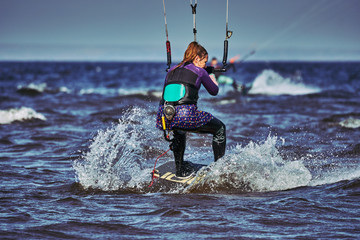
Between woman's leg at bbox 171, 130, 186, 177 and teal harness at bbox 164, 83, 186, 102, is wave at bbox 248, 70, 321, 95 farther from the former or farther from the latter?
teal harness at bbox 164, 83, 186, 102

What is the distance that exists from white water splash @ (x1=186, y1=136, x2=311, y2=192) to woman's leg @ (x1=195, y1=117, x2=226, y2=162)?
0.49 ft

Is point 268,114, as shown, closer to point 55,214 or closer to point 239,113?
point 239,113

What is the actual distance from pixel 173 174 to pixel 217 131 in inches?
37.9

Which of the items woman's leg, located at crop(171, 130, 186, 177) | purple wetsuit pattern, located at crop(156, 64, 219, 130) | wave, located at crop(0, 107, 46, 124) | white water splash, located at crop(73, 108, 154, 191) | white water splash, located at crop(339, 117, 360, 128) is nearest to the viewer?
purple wetsuit pattern, located at crop(156, 64, 219, 130)

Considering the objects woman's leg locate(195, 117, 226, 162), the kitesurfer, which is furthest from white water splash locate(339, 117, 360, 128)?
the kitesurfer

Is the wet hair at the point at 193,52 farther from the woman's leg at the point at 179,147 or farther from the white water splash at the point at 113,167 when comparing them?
the white water splash at the point at 113,167

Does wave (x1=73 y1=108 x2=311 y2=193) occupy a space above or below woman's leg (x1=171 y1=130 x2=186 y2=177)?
below

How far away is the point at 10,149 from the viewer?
991 centimetres

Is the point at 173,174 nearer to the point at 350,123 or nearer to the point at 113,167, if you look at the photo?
the point at 113,167

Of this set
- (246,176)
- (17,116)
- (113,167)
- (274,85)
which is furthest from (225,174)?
(274,85)

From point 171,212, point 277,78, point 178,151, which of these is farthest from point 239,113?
point 277,78

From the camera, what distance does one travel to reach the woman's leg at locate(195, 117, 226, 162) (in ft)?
20.2

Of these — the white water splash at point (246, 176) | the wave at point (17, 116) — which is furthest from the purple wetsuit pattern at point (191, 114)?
the wave at point (17, 116)

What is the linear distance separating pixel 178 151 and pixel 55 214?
1931mm
